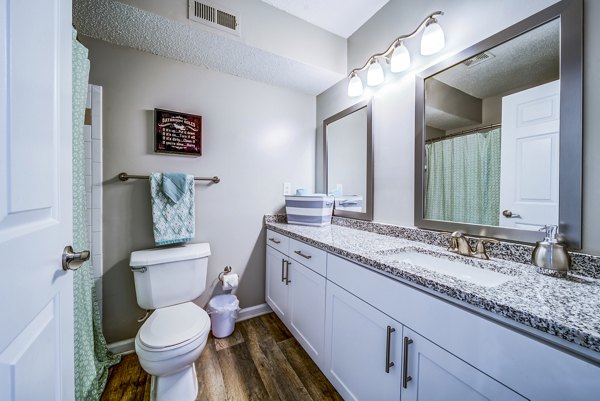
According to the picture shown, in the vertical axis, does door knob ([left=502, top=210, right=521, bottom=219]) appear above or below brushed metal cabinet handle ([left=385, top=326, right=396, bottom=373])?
above

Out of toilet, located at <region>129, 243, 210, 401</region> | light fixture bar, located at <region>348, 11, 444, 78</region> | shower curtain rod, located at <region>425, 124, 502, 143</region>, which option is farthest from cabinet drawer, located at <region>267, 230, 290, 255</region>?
light fixture bar, located at <region>348, 11, 444, 78</region>

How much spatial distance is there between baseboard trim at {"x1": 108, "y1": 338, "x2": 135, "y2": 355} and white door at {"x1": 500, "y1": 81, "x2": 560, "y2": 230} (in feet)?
7.60

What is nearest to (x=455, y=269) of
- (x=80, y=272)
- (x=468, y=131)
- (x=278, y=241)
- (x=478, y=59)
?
(x=468, y=131)

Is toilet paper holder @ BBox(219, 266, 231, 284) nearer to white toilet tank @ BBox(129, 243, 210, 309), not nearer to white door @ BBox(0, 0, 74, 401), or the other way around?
white toilet tank @ BBox(129, 243, 210, 309)

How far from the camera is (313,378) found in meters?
1.33

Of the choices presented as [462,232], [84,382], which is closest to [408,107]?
[462,232]

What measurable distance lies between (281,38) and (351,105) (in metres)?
0.71

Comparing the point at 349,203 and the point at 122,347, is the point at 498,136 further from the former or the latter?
the point at 122,347

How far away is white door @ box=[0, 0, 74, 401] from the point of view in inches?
16.4

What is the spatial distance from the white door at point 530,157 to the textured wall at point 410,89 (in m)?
0.08

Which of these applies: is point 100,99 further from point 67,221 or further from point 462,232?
point 462,232

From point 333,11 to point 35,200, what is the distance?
1.94 meters

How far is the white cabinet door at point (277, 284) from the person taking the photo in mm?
1689

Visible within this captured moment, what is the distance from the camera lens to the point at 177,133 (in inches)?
64.9
